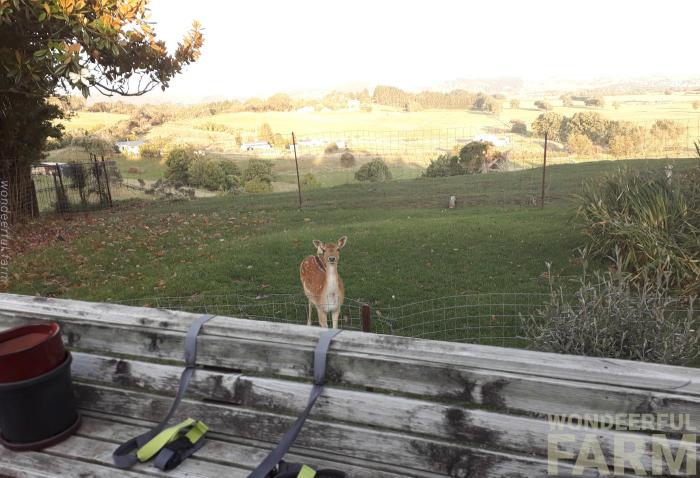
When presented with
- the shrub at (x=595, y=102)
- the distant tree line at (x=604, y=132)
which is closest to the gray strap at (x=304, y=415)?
the distant tree line at (x=604, y=132)

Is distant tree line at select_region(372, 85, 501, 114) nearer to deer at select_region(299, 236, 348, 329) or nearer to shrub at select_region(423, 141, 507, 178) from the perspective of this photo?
shrub at select_region(423, 141, 507, 178)

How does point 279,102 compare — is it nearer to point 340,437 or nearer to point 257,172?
point 257,172

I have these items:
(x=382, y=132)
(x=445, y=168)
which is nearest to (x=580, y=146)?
(x=445, y=168)

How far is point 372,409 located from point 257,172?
101 feet

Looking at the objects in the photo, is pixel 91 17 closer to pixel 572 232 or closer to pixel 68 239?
pixel 68 239

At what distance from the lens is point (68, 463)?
2.55 m

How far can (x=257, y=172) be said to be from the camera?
32219mm

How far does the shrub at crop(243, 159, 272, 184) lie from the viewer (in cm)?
3151

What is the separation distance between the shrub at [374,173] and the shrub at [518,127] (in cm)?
1844

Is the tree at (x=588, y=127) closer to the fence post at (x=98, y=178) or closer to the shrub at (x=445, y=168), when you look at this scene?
the shrub at (x=445, y=168)

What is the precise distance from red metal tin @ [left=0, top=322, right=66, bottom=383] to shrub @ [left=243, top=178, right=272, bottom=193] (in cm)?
2677

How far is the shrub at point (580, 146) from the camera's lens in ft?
102

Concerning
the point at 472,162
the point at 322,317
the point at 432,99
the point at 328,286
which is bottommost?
the point at 472,162

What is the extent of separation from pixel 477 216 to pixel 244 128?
40.2 metres
